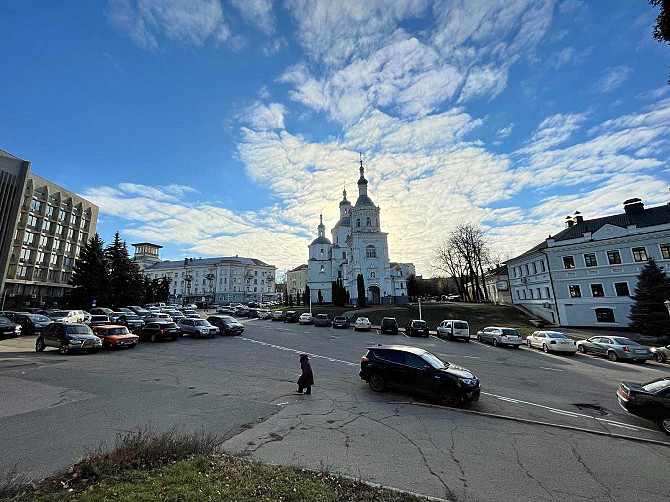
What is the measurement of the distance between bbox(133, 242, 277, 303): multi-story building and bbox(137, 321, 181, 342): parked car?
263ft

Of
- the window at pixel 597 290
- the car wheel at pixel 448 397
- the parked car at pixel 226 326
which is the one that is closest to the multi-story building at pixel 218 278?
the parked car at pixel 226 326

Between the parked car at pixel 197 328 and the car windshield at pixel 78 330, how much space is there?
8.06m

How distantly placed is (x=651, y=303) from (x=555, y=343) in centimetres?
1214

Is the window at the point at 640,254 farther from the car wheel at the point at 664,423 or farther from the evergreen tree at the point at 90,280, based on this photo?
the evergreen tree at the point at 90,280

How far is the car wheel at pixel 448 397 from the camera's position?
930 cm

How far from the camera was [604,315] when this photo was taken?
31.2m

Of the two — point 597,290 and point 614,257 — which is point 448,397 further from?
point 614,257

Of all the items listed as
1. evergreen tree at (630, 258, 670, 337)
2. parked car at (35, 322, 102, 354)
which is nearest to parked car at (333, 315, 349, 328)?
parked car at (35, 322, 102, 354)

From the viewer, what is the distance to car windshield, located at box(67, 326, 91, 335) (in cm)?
1730

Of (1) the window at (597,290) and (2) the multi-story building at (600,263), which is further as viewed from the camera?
(1) the window at (597,290)

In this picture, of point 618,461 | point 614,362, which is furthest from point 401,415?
point 614,362

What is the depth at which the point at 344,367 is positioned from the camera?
14.7 meters

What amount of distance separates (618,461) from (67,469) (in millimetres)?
9902

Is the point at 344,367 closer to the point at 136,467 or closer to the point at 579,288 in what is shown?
the point at 136,467
